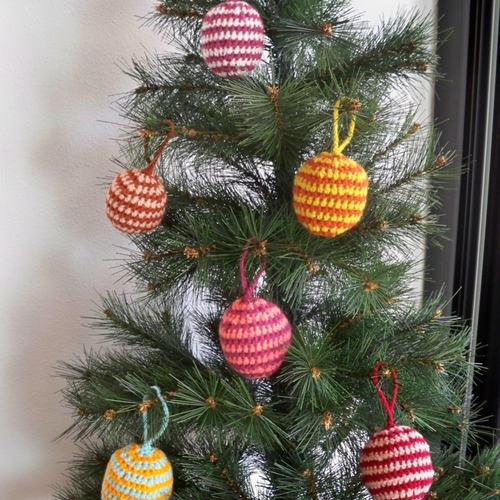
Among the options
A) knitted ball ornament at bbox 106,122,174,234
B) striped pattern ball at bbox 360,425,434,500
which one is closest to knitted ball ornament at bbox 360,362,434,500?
striped pattern ball at bbox 360,425,434,500

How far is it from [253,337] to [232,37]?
0.30 meters

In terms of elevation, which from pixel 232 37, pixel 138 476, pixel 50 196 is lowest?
pixel 138 476

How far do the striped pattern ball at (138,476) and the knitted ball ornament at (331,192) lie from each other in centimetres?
30

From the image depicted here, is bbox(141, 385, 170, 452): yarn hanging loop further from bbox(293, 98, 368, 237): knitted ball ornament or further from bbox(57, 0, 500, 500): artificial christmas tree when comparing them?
bbox(293, 98, 368, 237): knitted ball ornament

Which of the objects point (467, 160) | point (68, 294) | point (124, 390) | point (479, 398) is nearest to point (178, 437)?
point (124, 390)

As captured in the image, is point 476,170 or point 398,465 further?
point 476,170

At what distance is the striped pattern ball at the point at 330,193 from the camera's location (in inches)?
19.4

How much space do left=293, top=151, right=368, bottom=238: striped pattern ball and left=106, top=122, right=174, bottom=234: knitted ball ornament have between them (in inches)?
6.7

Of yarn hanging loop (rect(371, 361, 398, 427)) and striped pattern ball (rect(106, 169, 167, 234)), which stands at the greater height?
striped pattern ball (rect(106, 169, 167, 234))

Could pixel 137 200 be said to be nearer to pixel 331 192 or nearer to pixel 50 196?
pixel 331 192

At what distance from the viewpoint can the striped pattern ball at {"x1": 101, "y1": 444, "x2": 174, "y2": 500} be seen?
0.55 meters

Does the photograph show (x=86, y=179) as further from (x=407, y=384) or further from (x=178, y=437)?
(x=407, y=384)

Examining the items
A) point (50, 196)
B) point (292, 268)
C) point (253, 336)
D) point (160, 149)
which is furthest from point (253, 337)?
point (50, 196)

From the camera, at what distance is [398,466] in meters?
0.52
